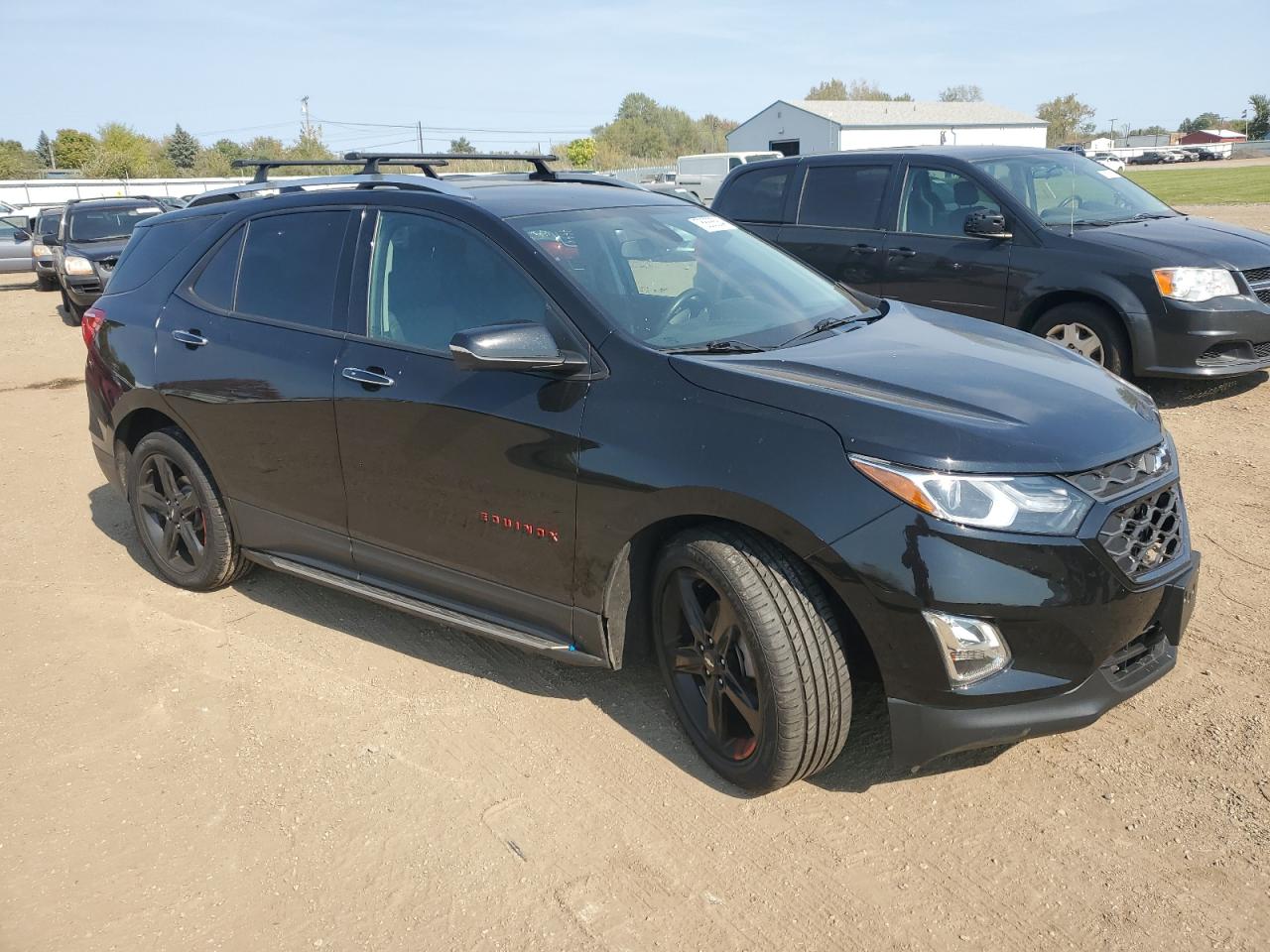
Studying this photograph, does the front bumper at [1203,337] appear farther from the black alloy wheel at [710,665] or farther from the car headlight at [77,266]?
the car headlight at [77,266]

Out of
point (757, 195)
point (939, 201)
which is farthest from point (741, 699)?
point (757, 195)

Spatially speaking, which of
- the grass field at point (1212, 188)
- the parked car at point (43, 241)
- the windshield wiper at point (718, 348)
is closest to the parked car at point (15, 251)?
the parked car at point (43, 241)

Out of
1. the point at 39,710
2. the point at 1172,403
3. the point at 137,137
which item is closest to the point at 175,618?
the point at 39,710

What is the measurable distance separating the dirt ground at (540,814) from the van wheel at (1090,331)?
2871 mm

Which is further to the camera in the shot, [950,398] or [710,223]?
[710,223]

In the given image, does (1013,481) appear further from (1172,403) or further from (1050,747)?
(1172,403)

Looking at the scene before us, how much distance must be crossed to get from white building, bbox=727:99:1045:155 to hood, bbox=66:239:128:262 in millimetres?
49900

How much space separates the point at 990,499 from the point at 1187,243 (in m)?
5.58

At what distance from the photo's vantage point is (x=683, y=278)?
3910mm

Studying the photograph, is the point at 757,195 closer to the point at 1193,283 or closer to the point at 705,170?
the point at 1193,283

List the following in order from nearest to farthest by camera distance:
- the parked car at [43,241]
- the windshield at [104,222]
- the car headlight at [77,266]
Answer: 1. the car headlight at [77,266]
2. the windshield at [104,222]
3. the parked car at [43,241]

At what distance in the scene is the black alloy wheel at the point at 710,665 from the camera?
313cm

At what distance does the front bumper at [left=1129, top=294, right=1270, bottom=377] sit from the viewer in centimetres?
688

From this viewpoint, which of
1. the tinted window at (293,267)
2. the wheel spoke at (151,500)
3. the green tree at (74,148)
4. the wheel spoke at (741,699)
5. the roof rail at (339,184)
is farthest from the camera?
the green tree at (74,148)
